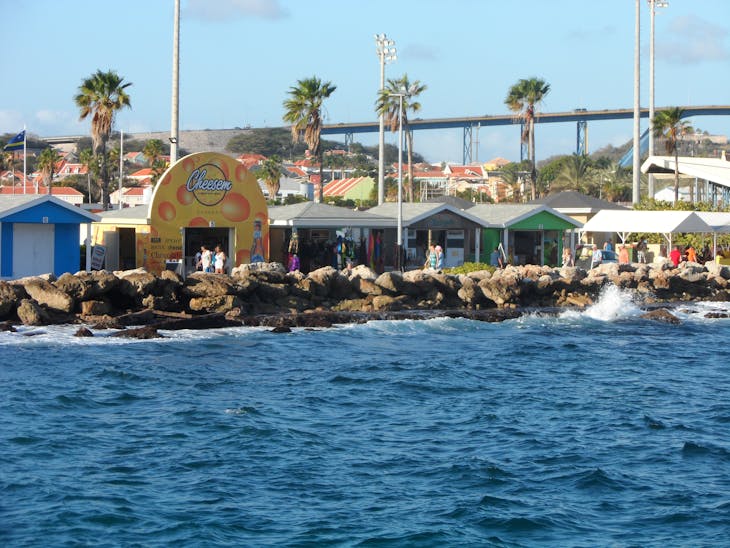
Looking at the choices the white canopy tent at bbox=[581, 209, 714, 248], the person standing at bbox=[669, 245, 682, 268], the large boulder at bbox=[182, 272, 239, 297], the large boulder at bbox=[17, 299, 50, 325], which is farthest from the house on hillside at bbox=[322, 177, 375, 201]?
the large boulder at bbox=[17, 299, 50, 325]

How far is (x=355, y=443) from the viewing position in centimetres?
1611

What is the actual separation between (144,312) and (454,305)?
34.5ft

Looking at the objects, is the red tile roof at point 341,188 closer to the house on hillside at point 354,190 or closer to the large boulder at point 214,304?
the house on hillside at point 354,190

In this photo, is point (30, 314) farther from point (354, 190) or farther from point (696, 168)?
point (354, 190)

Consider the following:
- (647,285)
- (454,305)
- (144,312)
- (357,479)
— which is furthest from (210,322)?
(647,285)

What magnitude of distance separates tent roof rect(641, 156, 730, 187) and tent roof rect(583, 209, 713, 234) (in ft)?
39.3

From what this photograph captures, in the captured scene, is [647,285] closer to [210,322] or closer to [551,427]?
[210,322]

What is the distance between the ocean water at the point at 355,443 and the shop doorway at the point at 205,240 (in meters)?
8.97

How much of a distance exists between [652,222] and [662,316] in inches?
459

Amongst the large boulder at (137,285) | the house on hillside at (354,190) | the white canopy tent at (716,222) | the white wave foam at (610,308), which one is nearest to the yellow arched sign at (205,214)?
the large boulder at (137,285)

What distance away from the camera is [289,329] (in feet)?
90.9

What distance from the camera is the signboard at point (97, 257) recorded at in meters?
34.4

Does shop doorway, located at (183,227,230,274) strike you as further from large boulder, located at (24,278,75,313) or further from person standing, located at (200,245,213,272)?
large boulder, located at (24,278,75,313)

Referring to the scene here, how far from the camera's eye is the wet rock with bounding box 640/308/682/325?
106 ft
